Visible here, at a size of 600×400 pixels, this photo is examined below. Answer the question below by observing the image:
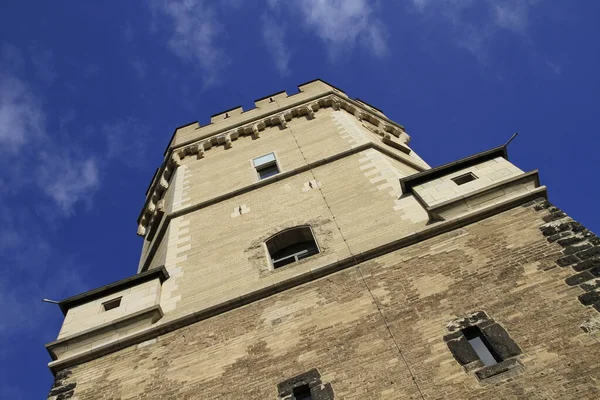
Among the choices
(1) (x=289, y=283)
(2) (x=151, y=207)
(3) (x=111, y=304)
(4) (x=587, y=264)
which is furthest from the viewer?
(2) (x=151, y=207)

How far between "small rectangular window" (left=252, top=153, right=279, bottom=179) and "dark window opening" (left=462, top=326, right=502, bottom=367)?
26.3ft

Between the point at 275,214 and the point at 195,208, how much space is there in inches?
92.7

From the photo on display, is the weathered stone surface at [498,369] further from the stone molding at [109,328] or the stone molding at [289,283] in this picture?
the stone molding at [109,328]

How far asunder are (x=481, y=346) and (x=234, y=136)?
11.7 metres

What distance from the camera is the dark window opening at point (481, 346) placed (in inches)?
282

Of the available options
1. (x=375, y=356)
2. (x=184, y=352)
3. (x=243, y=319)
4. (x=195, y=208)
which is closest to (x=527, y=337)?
(x=375, y=356)

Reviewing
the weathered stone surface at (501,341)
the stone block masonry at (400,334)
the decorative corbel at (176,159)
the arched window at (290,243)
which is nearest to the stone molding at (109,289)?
the stone block masonry at (400,334)

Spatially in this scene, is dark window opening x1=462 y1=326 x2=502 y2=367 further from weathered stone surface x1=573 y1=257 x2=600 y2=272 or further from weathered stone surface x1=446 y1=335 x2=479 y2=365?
weathered stone surface x1=573 y1=257 x2=600 y2=272

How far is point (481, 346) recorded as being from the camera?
7.44 metres

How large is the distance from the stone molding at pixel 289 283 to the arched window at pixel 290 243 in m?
1.65

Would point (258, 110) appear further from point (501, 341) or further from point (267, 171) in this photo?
point (501, 341)

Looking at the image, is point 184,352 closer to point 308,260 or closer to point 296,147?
point 308,260

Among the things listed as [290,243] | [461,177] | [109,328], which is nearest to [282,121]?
[290,243]

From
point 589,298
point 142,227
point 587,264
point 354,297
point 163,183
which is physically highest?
point 163,183
